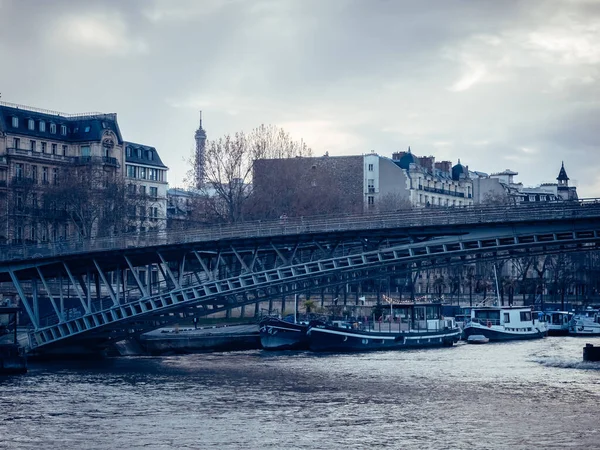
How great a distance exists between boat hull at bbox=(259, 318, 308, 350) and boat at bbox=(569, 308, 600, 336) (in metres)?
35.7

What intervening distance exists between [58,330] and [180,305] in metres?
8.29

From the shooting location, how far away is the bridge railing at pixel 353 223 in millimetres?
61531

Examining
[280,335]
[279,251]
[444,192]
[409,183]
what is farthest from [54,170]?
[444,192]

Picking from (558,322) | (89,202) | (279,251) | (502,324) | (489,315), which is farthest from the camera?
(558,322)

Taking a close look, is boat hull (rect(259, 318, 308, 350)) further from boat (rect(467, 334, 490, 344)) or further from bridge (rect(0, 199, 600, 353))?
boat (rect(467, 334, 490, 344))

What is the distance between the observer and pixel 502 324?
103m

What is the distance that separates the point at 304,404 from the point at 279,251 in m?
20.4

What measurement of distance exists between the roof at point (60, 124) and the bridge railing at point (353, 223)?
44.4m

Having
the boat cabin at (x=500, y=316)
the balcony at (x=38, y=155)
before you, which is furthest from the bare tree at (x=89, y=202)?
the boat cabin at (x=500, y=316)

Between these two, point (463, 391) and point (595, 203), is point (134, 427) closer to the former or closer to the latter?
point (463, 391)

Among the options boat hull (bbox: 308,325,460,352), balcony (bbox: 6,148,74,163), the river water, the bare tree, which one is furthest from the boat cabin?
balcony (bbox: 6,148,74,163)

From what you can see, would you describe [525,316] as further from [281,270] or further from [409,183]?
[409,183]

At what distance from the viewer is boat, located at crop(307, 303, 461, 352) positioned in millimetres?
85250

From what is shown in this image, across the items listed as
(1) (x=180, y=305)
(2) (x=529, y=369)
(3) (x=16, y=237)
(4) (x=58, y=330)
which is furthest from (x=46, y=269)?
(3) (x=16, y=237)
